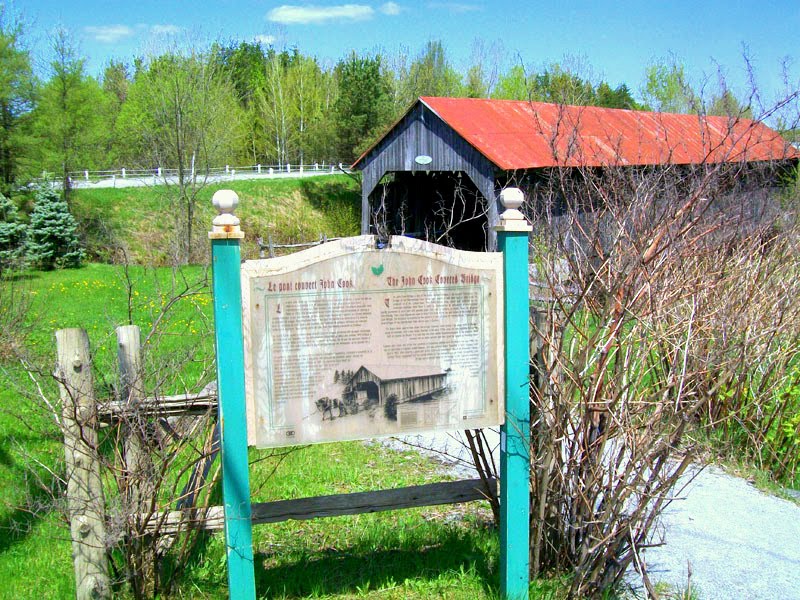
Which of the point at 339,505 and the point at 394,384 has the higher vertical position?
the point at 394,384

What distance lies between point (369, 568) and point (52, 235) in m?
24.1

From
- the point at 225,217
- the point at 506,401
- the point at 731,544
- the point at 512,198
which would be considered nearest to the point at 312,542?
the point at 506,401

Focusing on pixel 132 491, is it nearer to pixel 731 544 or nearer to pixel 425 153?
pixel 731 544

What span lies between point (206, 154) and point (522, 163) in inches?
709

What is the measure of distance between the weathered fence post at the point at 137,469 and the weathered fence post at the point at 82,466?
0.15 meters

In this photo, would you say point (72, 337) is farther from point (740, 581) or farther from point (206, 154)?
point (206, 154)

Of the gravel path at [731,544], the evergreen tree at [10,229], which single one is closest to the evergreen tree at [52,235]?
the evergreen tree at [10,229]

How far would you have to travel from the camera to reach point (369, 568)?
4.11m

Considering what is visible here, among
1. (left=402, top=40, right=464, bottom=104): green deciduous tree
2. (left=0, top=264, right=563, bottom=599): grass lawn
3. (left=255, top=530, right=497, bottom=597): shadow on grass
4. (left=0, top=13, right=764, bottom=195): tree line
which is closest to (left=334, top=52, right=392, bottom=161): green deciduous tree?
(left=0, top=13, right=764, bottom=195): tree line

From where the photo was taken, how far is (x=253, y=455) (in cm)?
597

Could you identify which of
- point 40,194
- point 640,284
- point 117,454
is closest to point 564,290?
point 640,284

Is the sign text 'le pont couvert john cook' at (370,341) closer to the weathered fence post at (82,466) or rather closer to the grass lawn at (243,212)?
the weathered fence post at (82,466)

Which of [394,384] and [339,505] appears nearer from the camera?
[394,384]

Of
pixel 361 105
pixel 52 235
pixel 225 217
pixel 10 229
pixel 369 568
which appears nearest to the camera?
pixel 225 217
